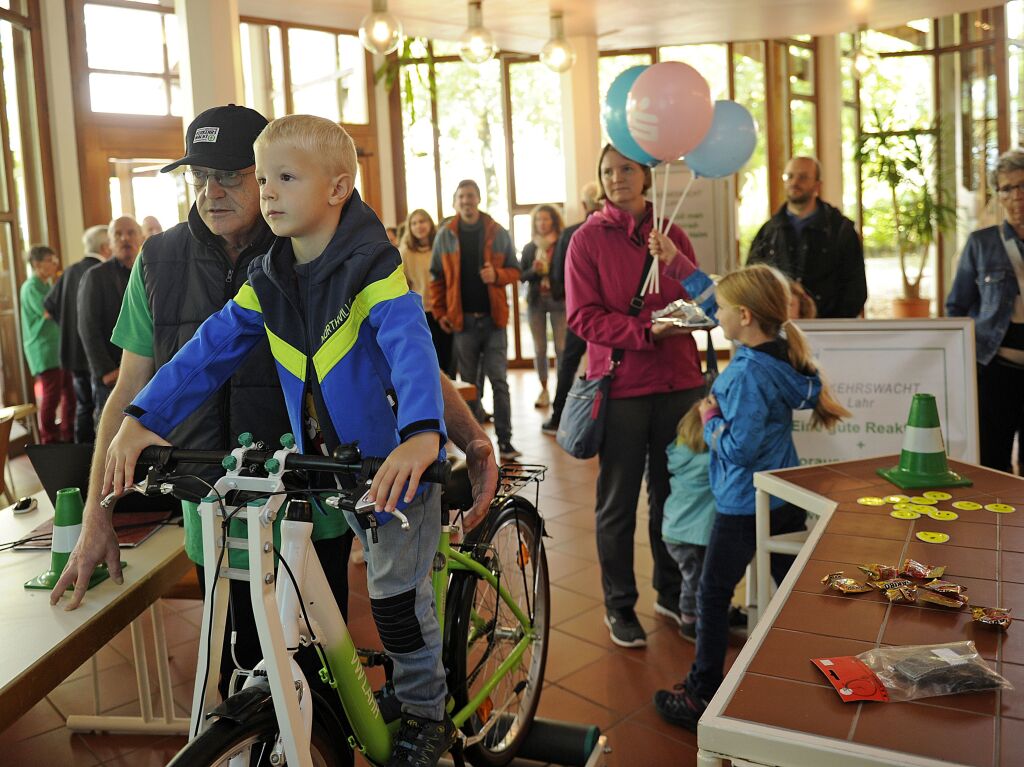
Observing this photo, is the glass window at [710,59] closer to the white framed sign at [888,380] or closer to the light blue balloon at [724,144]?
the light blue balloon at [724,144]

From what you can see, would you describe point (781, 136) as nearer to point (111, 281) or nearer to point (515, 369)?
point (515, 369)

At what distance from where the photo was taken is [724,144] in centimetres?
403

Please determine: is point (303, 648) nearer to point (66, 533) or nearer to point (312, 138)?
point (66, 533)

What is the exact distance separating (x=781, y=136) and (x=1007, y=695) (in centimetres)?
1116

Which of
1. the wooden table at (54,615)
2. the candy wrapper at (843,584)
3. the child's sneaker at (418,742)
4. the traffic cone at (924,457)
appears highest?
the traffic cone at (924,457)

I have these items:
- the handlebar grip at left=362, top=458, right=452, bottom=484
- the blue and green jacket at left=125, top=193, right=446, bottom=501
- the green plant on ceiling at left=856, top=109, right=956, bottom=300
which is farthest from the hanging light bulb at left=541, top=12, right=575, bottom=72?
the handlebar grip at left=362, top=458, right=452, bottom=484

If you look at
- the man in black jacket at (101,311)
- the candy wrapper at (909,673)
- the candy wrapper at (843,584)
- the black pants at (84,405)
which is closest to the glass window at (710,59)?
the black pants at (84,405)

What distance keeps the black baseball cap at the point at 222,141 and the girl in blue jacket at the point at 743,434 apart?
1.44 meters

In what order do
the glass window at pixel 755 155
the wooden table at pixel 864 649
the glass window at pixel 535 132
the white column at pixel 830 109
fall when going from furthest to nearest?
the white column at pixel 830 109, the glass window at pixel 755 155, the glass window at pixel 535 132, the wooden table at pixel 864 649

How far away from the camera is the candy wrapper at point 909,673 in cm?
121

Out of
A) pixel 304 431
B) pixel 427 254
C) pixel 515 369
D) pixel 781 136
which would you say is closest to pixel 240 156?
pixel 304 431

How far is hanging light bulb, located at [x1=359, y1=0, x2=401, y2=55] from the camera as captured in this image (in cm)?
588

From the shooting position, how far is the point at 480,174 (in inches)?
437

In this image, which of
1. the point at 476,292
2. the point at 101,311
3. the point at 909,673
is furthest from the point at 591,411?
the point at 476,292
